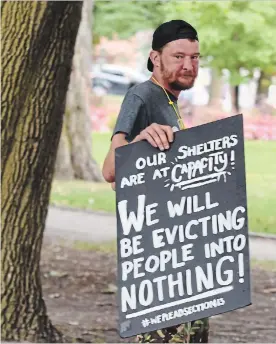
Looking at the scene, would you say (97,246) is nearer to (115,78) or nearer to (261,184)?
(261,184)

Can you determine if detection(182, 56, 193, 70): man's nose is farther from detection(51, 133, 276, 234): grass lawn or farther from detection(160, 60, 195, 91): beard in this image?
detection(51, 133, 276, 234): grass lawn

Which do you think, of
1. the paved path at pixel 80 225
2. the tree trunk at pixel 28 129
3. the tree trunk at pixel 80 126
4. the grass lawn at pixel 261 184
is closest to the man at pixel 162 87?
the tree trunk at pixel 28 129

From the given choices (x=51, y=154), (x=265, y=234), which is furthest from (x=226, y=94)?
(x=51, y=154)

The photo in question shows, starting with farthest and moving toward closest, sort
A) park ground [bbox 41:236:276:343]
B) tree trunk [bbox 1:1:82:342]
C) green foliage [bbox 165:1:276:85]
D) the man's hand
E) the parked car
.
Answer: the parked car < green foliage [bbox 165:1:276:85] < park ground [bbox 41:236:276:343] < tree trunk [bbox 1:1:82:342] < the man's hand

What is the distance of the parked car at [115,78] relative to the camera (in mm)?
14078

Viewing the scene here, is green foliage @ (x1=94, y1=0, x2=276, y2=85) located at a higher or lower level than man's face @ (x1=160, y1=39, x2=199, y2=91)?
higher

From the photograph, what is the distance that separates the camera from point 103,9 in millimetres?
12984

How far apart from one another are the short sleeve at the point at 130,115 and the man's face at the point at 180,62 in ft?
0.46

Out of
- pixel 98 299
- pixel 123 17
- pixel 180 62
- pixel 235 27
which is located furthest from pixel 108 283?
pixel 123 17

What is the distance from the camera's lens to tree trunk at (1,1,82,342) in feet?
17.3

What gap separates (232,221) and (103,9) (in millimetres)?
9977

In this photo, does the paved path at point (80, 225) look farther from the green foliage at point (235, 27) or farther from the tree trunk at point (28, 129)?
the tree trunk at point (28, 129)

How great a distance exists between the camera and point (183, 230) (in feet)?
10.9

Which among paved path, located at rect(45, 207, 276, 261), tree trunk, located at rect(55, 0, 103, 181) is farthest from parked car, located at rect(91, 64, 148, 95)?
paved path, located at rect(45, 207, 276, 261)
